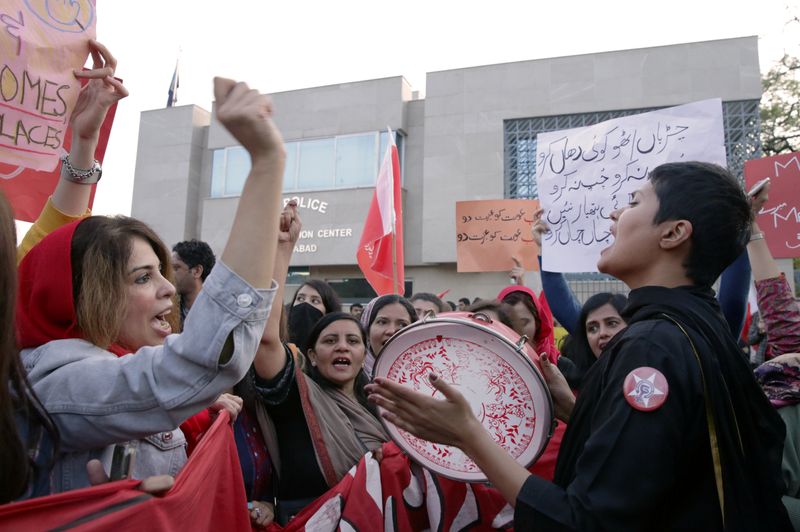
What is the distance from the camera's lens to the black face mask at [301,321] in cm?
422

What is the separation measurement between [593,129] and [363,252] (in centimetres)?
221

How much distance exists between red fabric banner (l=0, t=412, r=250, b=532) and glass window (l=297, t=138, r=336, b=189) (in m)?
15.4

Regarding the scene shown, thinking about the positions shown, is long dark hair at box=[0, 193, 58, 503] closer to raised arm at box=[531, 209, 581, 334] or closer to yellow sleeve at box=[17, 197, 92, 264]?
yellow sleeve at box=[17, 197, 92, 264]

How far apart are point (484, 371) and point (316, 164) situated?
1581cm

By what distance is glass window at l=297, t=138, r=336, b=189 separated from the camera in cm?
1680

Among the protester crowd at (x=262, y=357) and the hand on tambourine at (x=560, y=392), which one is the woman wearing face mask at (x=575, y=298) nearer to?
the hand on tambourine at (x=560, y=392)

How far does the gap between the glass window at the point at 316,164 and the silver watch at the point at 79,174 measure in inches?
581

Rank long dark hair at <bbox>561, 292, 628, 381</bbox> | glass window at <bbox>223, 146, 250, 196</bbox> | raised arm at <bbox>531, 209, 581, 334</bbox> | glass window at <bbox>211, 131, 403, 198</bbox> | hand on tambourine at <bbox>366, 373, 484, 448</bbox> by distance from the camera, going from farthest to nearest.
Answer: glass window at <bbox>223, 146, 250, 196</bbox>, glass window at <bbox>211, 131, 403, 198</bbox>, raised arm at <bbox>531, 209, 581, 334</bbox>, long dark hair at <bbox>561, 292, 628, 381</bbox>, hand on tambourine at <bbox>366, 373, 484, 448</bbox>

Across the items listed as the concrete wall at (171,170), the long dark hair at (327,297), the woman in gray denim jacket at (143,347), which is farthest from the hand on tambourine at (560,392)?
the concrete wall at (171,170)

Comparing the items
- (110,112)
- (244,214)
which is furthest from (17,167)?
(244,214)

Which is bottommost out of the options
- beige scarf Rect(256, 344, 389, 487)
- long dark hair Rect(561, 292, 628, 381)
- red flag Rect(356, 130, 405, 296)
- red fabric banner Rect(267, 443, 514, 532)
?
red fabric banner Rect(267, 443, 514, 532)

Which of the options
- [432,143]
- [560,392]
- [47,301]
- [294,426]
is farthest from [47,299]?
[432,143]

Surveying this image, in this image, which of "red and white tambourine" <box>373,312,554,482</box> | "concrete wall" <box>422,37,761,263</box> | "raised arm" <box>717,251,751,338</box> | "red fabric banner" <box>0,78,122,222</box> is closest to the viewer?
"red and white tambourine" <box>373,312,554,482</box>

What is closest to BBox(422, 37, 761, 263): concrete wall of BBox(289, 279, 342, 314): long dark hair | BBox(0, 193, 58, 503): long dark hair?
BBox(289, 279, 342, 314): long dark hair
